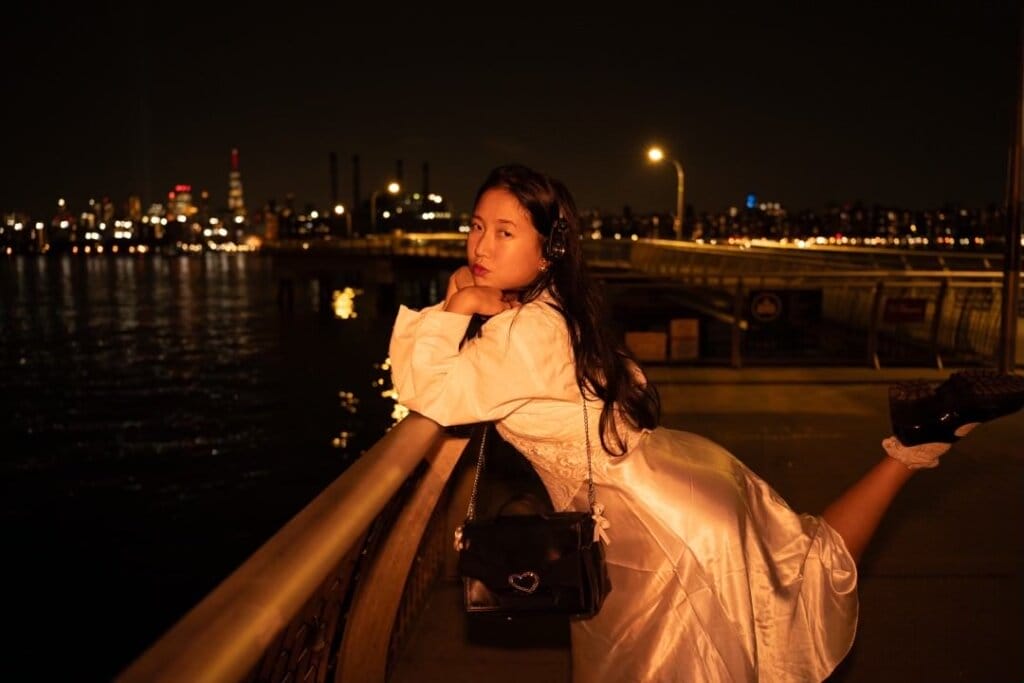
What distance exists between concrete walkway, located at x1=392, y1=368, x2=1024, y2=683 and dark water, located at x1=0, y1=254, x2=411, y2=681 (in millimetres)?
2099

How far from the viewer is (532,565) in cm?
222

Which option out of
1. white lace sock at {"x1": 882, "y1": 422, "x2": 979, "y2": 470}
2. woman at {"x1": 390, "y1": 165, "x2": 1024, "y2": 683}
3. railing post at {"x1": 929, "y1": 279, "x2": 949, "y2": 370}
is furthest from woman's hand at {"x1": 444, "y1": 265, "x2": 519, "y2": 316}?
railing post at {"x1": 929, "y1": 279, "x2": 949, "y2": 370}

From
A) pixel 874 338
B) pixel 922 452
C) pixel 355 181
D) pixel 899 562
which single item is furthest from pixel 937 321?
pixel 355 181

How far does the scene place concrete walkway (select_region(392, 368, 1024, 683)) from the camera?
12.5 feet

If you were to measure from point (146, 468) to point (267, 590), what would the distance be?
19.7 m

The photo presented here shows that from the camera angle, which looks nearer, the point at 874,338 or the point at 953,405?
the point at 953,405

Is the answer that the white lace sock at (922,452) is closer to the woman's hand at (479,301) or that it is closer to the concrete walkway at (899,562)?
the concrete walkway at (899,562)

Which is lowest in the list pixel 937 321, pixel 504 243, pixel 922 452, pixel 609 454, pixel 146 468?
pixel 146 468

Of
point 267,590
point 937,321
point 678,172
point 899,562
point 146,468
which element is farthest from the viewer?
point 678,172

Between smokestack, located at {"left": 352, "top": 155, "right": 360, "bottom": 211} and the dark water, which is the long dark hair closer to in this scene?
the dark water

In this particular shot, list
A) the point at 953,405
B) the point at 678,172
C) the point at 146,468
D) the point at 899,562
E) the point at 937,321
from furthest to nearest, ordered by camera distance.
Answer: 1. the point at 678,172
2. the point at 146,468
3. the point at 937,321
4. the point at 899,562
5. the point at 953,405

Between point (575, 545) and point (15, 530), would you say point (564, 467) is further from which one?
point (15, 530)

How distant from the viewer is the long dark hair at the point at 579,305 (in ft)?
7.80

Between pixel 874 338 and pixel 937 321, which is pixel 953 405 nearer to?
pixel 874 338
